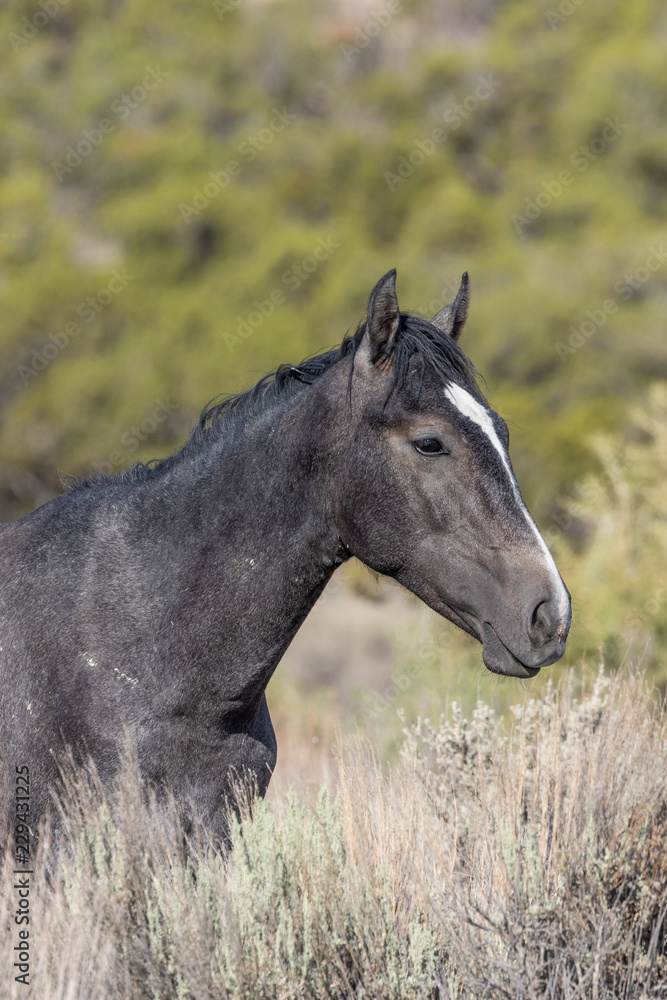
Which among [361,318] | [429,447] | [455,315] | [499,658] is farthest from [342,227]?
[499,658]

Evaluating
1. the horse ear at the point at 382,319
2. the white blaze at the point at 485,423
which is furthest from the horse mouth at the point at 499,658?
the horse ear at the point at 382,319

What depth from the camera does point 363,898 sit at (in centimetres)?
280

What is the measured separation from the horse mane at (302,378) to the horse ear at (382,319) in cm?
3

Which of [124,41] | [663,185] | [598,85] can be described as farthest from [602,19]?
[124,41]

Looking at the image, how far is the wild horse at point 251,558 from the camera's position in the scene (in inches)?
108

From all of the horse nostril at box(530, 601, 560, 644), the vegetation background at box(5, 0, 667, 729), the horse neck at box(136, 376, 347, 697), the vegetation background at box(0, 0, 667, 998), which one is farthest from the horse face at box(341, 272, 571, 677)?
the vegetation background at box(5, 0, 667, 729)

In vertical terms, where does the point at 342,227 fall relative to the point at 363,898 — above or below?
above

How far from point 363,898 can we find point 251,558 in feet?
3.43

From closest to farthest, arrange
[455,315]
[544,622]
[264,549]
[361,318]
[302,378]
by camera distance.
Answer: [544,622], [264,549], [302,378], [455,315], [361,318]

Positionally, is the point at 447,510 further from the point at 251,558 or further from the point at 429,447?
the point at 251,558

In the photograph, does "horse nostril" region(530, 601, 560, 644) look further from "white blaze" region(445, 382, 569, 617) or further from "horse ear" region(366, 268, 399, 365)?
"horse ear" region(366, 268, 399, 365)

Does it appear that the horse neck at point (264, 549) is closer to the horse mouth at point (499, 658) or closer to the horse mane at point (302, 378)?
the horse mane at point (302, 378)

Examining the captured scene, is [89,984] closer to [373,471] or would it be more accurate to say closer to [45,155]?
[373,471]

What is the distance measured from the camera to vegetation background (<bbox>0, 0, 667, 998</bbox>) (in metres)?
2.75
